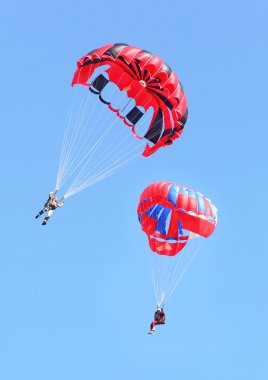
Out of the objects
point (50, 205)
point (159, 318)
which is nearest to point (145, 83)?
point (50, 205)

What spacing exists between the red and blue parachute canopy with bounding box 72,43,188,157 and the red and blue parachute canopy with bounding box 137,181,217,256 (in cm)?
231

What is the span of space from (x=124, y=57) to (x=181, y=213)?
618 centimetres

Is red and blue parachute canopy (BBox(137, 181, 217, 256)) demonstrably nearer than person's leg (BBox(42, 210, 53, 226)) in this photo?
No

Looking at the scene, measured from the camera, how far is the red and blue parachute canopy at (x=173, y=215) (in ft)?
108

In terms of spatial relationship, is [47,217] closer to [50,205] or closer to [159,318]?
[50,205]

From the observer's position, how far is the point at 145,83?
100ft

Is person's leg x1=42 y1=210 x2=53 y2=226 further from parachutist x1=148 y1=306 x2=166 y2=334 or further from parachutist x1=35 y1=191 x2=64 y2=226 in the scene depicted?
parachutist x1=148 y1=306 x2=166 y2=334

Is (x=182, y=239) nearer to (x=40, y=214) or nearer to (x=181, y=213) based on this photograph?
(x=181, y=213)

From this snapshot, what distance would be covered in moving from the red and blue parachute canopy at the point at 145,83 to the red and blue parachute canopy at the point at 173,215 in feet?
7.57

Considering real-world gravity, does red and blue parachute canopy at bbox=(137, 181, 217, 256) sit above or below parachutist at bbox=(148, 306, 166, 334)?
above

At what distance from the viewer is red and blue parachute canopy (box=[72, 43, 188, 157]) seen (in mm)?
30250

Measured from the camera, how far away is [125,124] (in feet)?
103

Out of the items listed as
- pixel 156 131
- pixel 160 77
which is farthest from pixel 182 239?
pixel 160 77

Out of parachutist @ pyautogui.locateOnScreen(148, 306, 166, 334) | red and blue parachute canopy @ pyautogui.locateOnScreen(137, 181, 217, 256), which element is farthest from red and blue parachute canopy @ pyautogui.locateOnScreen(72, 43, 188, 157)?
parachutist @ pyautogui.locateOnScreen(148, 306, 166, 334)
